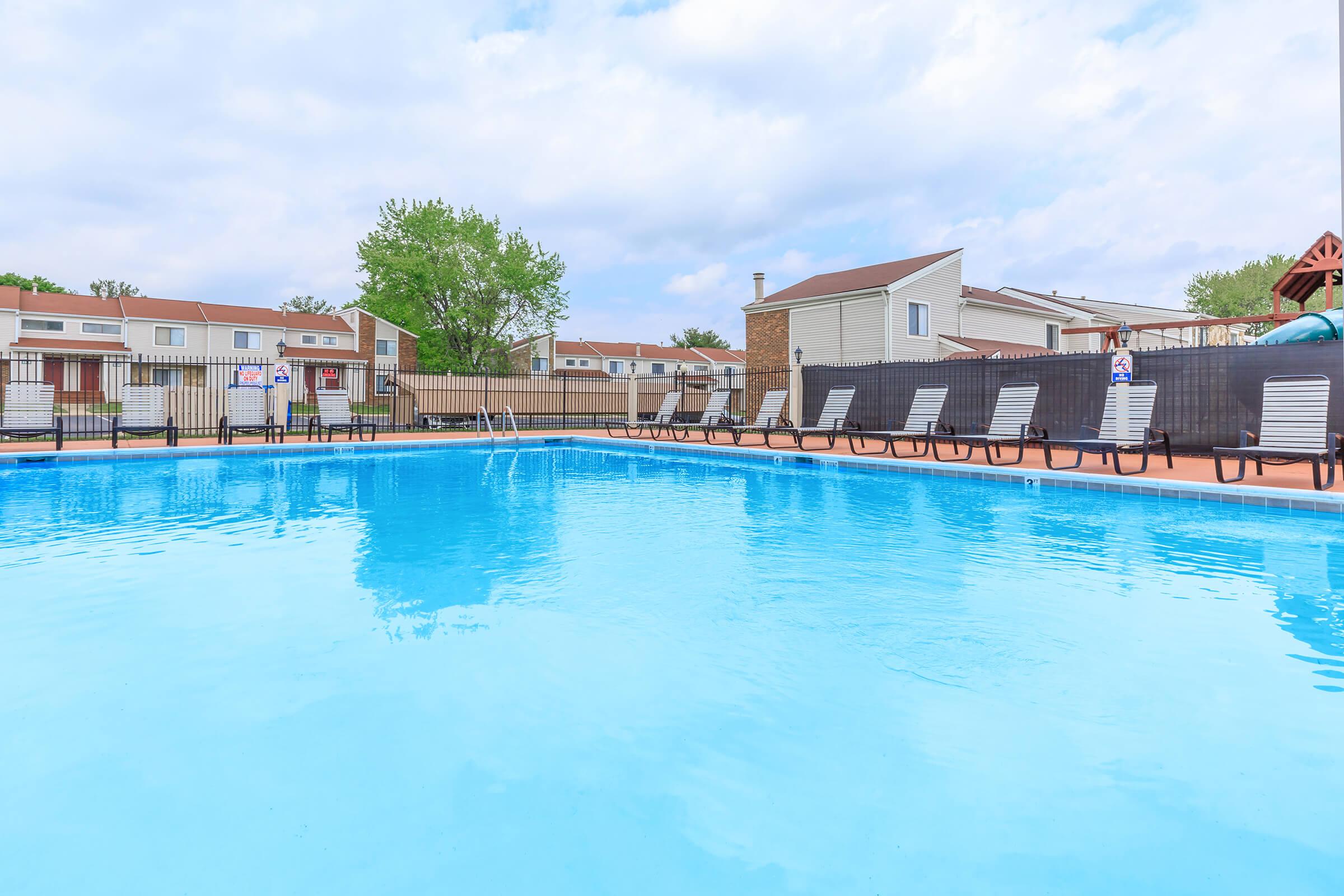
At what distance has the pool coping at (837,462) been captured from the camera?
25.8ft

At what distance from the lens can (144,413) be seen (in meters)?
14.5

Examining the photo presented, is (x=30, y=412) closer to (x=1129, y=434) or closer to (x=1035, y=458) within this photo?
(x=1035, y=458)

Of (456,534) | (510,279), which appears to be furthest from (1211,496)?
(510,279)

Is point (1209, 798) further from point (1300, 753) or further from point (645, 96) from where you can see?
point (645, 96)

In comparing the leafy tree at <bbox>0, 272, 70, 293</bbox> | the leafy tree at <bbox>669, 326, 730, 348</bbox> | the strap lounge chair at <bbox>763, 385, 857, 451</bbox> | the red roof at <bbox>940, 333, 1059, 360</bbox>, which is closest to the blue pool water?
the strap lounge chair at <bbox>763, 385, 857, 451</bbox>

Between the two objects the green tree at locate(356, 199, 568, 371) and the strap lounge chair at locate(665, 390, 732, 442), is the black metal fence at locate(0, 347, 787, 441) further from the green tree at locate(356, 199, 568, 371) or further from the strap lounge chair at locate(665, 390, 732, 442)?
the green tree at locate(356, 199, 568, 371)

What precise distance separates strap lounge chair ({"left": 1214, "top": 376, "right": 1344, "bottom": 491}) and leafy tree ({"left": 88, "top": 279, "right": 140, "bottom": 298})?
248 ft

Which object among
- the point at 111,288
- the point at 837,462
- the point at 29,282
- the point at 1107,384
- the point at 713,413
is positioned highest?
the point at 111,288

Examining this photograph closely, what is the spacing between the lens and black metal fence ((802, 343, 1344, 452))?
11344mm

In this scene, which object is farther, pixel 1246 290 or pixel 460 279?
pixel 1246 290

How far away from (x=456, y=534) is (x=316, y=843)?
179 inches

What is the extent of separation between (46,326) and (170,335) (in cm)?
501

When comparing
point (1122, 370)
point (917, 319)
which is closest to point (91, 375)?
point (917, 319)

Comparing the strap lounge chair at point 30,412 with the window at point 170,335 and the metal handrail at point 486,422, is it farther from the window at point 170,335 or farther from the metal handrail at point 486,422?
the window at point 170,335
